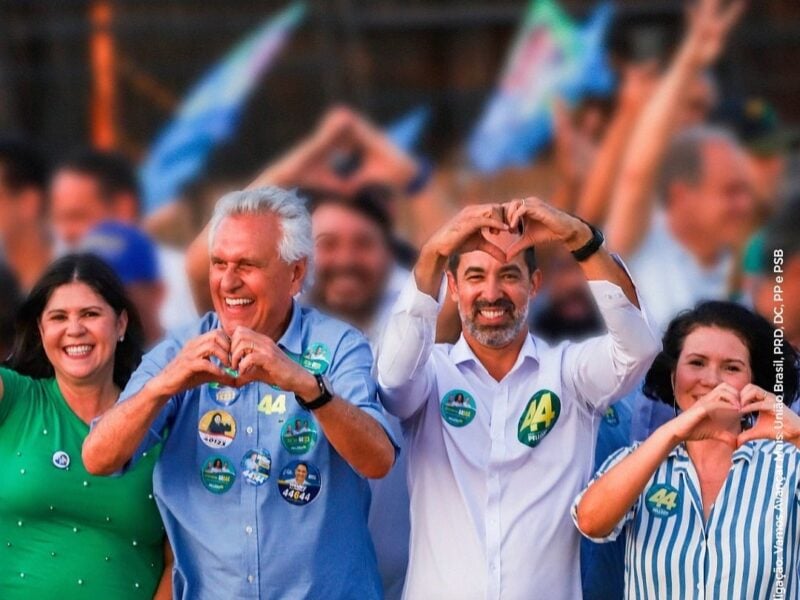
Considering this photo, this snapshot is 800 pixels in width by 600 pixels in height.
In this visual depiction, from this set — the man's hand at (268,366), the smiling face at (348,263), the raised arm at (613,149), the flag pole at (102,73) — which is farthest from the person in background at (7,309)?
the flag pole at (102,73)

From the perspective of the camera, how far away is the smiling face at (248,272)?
379 cm

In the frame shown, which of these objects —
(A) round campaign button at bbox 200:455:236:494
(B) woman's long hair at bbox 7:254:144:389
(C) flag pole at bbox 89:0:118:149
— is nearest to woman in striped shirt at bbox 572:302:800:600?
(A) round campaign button at bbox 200:455:236:494

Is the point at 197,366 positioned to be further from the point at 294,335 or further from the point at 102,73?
the point at 102,73

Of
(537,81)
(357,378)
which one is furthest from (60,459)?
(537,81)

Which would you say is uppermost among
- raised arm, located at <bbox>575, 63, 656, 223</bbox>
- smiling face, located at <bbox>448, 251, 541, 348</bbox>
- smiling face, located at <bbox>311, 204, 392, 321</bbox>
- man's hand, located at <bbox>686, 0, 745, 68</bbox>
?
man's hand, located at <bbox>686, 0, 745, 68</bbox>

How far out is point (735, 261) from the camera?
7.55 meters

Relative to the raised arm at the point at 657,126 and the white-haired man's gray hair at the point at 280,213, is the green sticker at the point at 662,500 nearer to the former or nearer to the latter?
the white-haired man's gray hair at the point at 280,213

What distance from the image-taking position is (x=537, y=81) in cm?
896

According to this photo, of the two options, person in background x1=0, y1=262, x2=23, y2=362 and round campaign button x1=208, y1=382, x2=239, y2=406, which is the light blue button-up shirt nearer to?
round campaign button x1=208, y1=382, x2=239, y2=406

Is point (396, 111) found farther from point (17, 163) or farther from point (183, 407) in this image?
point (183, 407)

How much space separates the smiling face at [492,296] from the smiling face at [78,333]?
0.86 metres

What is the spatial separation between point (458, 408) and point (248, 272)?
0.60 metres

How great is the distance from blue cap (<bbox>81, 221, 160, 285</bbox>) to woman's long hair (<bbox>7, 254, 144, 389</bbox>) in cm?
158

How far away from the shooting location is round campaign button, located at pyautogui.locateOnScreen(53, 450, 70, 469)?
12.8 ft
